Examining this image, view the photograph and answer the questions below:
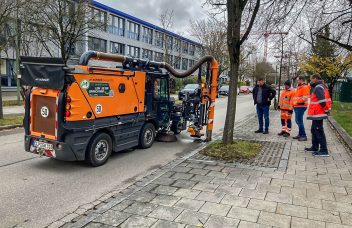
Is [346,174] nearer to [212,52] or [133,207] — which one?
[133,207]

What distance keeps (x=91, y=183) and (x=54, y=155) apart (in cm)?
116

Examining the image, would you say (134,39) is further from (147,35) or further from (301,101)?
(301,101)

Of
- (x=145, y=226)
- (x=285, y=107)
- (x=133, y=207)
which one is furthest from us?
(x=285, y=107)

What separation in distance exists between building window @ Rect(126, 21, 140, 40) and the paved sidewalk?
41.1 m

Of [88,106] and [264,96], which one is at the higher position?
[264,96]

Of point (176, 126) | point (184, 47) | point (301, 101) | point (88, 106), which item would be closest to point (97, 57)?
point (88, 106)

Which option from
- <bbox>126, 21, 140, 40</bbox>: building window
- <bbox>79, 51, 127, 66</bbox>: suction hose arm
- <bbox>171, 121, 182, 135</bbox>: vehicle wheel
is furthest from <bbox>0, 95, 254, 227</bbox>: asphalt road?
<bbox>126, 21, 140, 40</bbox>: building window

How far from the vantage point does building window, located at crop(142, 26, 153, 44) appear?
4903 cm

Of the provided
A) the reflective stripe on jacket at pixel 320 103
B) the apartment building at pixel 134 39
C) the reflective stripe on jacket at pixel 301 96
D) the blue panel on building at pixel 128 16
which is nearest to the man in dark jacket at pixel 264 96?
the reflective stripe on jacket at pixel 301 96

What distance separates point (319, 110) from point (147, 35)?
146ft

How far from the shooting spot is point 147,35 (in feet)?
164

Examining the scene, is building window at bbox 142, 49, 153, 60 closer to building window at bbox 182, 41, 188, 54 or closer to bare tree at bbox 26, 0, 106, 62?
building window at bbox 182, 41, 188, 54

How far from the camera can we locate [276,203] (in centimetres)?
475

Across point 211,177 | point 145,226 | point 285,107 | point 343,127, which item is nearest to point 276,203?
point 211,177
